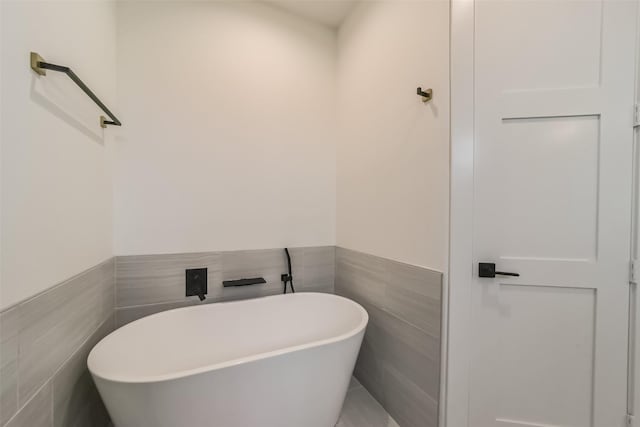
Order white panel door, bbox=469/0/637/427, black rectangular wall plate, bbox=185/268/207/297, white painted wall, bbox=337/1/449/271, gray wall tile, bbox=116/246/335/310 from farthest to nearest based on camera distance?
black rectangular wall plate, bbox=185/268/207/297 → gray wall tile, bbox=116/246/335/310 → white painted wall, bbox=337/1/449/271 → white panel door, bbox=469/0/637/427

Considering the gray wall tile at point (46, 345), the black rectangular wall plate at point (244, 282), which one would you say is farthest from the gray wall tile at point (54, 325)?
the black rectangular wall plate at point (244, 282)

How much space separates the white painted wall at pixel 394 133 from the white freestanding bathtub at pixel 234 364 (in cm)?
56

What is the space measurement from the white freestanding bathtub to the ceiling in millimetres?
2205

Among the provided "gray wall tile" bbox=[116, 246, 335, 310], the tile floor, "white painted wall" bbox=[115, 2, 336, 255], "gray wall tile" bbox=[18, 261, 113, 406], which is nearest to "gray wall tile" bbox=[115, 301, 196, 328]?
"gray wall tile" bbox=[116, 246, 335, 310]

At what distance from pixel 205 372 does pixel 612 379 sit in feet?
5.68

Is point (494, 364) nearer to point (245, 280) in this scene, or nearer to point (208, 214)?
point (245, 280)

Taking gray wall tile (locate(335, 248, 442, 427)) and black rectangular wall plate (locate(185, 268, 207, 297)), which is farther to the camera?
black rectangular wall plate (locate(185, 268, 207, 297))

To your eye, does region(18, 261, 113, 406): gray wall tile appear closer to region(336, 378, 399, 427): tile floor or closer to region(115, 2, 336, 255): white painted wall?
region(115, 2, 336, 255): white painted wall

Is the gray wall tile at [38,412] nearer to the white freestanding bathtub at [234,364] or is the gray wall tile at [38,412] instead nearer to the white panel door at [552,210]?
the white freestanding bathtub at [234,364]

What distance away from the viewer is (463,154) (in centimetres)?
114

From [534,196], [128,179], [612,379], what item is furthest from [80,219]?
[612,379]

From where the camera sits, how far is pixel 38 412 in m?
0.80

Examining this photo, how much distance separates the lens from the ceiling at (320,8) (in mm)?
1813

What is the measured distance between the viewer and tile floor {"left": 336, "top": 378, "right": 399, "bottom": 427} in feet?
4.58
